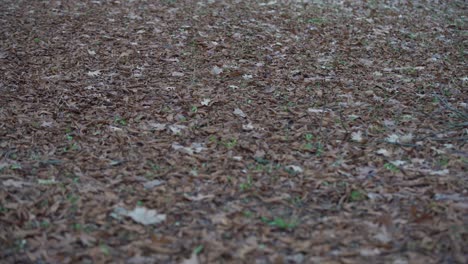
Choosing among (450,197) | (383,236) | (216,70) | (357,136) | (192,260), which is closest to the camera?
(192,260)

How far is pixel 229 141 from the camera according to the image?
4465 mm

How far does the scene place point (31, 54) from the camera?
21.3 feet

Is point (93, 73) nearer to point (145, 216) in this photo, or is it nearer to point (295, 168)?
point (145, 216)

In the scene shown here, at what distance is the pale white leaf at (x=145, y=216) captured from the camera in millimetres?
3402

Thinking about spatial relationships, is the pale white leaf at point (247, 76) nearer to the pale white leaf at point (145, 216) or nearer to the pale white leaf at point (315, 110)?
the pale white leaf at point (315, 110)

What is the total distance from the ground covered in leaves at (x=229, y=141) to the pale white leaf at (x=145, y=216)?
0.05 ft

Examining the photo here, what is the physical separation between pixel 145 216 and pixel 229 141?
1.32 metres

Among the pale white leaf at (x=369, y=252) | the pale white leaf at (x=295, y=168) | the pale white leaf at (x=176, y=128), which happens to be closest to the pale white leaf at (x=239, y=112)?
the pale white leaf at (x=176, y=128)

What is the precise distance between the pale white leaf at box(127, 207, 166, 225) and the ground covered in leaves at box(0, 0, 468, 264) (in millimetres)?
14

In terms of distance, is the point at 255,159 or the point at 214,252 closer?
the point at 214,252

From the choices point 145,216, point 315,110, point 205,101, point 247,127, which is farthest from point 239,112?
point 145,216

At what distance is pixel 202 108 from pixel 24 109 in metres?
2.00

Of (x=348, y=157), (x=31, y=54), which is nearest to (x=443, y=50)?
(x=348, y=157)

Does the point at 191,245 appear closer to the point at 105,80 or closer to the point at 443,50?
the point at 105,80
